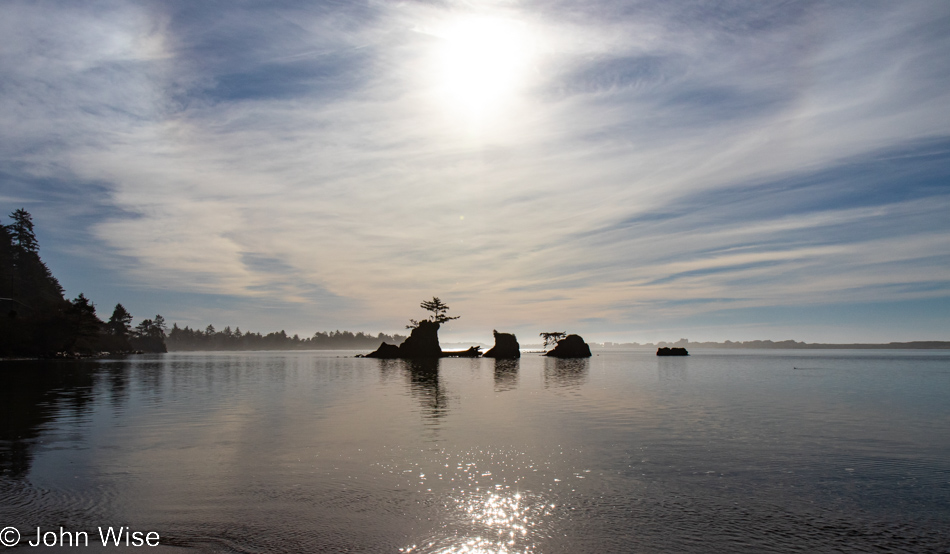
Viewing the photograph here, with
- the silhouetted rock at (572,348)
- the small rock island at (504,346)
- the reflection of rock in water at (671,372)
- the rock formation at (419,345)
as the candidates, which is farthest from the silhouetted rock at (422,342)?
the reflection of rock in water at (671,372)

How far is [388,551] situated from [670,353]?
18050 cm

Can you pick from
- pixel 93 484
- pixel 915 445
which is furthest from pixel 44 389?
pixel 915 445

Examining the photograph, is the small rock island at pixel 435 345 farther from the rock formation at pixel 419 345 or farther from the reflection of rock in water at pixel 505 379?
the reflection of rock in water at pixel 505 379

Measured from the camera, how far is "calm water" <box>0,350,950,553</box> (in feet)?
35.8

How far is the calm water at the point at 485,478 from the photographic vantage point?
35.8ft

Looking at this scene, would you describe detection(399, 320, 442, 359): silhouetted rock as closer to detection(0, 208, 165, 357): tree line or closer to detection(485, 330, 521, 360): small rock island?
detection(485, 330, 521, 360): small rock island

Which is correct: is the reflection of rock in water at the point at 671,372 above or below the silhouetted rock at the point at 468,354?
above

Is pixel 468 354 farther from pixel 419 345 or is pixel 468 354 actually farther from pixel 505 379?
pixel 505 379

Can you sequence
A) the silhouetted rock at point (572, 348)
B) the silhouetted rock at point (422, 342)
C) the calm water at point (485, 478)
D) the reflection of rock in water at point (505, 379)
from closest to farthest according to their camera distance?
the calm water at point (485, 478) → the reflection of rock in water at point (505, 379) → the silhouetted rock at point (422, 342) → the silhouetted rock at point (572, 348)

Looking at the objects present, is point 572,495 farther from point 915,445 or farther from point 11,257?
point 11,257

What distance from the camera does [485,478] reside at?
15.6m

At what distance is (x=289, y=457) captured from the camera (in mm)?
18734

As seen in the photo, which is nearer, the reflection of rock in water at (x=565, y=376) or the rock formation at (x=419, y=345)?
the reflection of rock in water at (x=565, y=376)

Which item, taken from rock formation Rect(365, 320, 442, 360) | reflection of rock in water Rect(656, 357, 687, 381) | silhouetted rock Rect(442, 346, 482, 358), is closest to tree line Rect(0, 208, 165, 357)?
rock formation Rect(365, 320, 442, 360)
